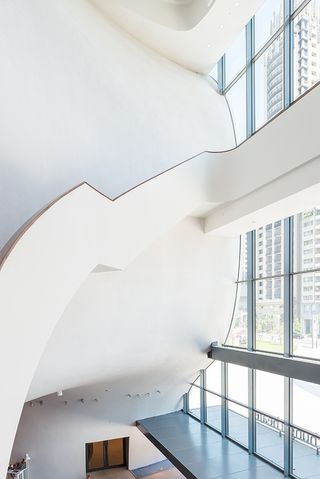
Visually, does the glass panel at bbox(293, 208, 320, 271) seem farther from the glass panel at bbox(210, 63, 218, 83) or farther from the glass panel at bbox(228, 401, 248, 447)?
the glass panel at bbox(210, 63, 218, 83)

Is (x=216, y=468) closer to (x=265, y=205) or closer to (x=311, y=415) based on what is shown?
(x=311, y=415)

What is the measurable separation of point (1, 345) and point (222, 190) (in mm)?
5103

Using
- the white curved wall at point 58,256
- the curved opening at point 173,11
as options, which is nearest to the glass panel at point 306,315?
the white curved wall at point 58,256

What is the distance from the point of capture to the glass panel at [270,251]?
28.9 ft

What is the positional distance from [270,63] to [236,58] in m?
1.46

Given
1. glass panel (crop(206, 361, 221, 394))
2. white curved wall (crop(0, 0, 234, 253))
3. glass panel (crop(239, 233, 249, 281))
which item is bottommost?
glass panel (crop(206, 361, 221, 394))

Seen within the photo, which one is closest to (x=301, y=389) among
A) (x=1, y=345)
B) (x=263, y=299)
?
(x=263, y=299)

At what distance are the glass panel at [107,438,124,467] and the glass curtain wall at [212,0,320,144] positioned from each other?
34.7 feet

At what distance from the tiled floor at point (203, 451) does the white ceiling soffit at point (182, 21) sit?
31.2ft

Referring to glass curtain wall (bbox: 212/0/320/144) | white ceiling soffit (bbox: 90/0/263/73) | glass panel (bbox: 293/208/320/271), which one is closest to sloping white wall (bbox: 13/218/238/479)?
glass panel (bbox: 293/208/320/271)

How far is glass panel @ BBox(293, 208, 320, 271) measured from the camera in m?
7.78

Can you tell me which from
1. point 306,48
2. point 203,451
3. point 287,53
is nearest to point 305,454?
point 203,451

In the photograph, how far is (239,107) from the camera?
32.8 feet

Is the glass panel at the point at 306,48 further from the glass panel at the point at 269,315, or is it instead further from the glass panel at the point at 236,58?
the glass panel at the point at 269,315
